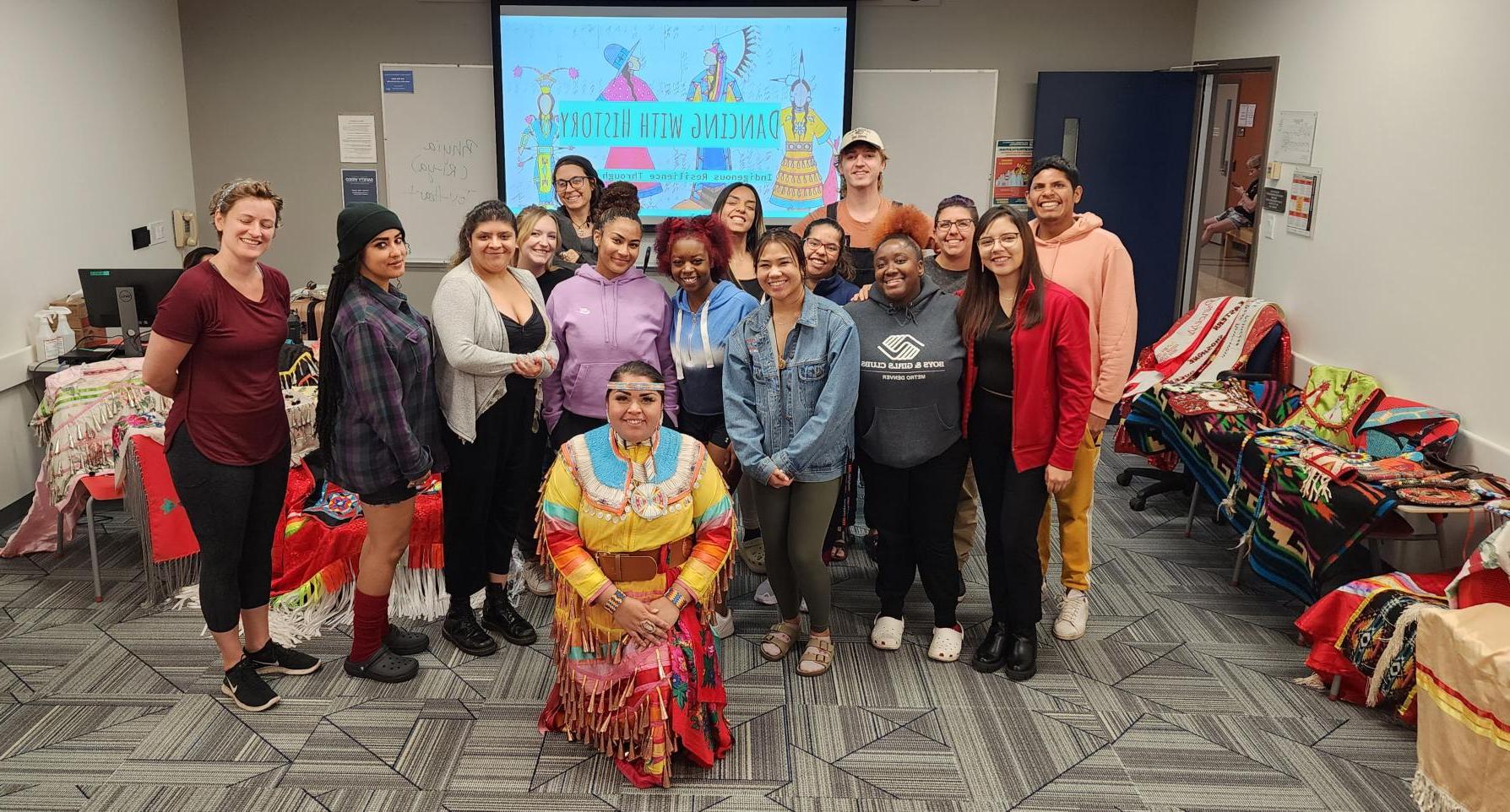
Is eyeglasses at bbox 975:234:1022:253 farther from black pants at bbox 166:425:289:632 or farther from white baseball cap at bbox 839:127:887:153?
black pants at bbox 166:425:289:632

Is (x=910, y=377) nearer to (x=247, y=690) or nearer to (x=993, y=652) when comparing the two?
(x=993, y=652)

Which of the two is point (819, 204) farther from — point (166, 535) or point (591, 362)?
point (166, 535)

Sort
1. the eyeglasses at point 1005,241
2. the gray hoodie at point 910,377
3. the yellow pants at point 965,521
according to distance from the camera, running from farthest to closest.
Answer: the yellow pants at point 965,521 → the gray hoodie at point 910,377 → the eyeglasses at point 1005,241

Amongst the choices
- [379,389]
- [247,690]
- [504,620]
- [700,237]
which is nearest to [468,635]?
[504,620]

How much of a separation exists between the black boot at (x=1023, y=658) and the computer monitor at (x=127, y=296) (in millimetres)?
3473

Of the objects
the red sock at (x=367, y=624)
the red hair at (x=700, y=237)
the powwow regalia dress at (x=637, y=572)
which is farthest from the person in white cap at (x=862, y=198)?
the red sock at (x=367, y=624)

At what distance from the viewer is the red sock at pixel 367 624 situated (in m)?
3.06

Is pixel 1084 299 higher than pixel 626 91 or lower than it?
lower

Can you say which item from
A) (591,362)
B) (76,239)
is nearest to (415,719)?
(591,362)

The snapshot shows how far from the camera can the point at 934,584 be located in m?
3.27

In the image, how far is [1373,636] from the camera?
9.70 feet

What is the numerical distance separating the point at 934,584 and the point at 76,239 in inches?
163

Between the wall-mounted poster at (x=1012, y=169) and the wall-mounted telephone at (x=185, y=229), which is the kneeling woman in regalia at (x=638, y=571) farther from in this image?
the wall-mounted telephone at (x=185, y=229)

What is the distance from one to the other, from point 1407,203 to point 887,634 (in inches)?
100
